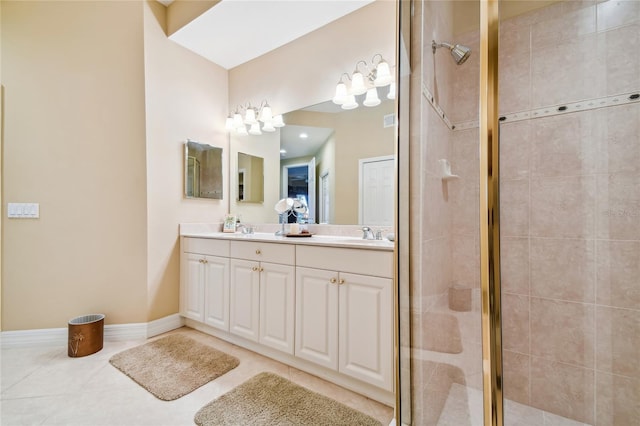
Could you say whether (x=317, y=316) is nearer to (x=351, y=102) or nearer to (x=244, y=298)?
(x=244, y=298)

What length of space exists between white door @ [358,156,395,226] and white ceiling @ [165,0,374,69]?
120 cm

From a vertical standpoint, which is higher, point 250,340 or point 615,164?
point 615,164

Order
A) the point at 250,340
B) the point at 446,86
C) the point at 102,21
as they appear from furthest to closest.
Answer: the point at 102,21 → the point at 250,340 → the point at 446,86

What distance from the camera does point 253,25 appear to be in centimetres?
225

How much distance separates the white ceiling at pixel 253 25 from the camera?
80.5 inches

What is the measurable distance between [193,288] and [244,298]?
0.65 m

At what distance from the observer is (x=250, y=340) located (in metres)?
1.95

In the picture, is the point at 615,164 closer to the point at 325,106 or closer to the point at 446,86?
the point at 446,86

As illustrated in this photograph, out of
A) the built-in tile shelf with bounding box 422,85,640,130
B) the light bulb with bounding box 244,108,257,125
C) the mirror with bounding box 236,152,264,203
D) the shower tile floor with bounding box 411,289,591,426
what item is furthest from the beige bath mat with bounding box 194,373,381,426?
the light bulb with bounding box 244,108,257,125

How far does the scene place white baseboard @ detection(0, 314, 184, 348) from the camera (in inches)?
78.4

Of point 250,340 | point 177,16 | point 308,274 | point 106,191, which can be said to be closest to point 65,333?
point 106,191

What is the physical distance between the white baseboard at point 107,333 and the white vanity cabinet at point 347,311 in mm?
1337

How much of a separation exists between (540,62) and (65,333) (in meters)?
3.56

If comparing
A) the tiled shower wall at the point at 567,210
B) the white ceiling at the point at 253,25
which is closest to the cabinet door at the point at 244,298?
the tiled shower wall at the point at 567,210
